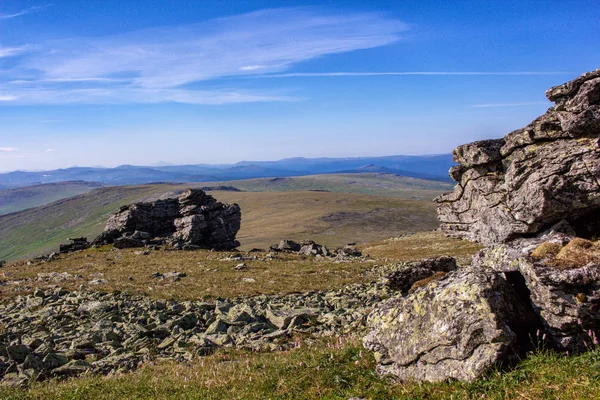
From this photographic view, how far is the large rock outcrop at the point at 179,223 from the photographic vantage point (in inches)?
2749

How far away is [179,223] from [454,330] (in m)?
67.4

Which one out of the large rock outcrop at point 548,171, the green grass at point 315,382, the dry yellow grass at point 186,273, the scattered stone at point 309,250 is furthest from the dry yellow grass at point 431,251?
the green grass at point 315,382

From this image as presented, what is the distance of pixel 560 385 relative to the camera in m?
7.36

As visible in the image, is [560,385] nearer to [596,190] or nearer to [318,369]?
[318,369]

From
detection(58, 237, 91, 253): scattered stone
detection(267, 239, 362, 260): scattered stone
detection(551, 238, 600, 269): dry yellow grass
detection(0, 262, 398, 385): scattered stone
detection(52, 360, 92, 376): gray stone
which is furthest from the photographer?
detection(58, 237, 91, 253): scattered stone

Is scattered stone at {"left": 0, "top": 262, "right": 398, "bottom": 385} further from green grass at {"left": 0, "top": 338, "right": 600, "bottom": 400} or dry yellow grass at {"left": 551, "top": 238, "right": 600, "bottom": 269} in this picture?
dry yellow grass at {"left": 551, "top": 238, "right": 600, "bottom": 269}

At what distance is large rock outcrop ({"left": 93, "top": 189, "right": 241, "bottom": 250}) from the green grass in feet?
185

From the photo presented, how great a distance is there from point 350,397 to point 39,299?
30645mm

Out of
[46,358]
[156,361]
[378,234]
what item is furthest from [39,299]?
[378,234]

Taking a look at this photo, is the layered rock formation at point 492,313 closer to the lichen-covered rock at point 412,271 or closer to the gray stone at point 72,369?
the gray stone at point 72,369

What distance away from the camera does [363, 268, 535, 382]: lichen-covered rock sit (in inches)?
344

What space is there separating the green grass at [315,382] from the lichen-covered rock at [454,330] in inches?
14.8

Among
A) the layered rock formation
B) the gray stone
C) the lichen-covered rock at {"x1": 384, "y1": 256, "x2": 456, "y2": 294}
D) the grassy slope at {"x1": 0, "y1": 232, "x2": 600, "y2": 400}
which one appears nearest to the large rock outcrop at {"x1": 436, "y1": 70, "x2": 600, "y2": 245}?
the lichen-covered rock at {"x1": 384, "y1": 256, "x2": 456, "y2": 294}

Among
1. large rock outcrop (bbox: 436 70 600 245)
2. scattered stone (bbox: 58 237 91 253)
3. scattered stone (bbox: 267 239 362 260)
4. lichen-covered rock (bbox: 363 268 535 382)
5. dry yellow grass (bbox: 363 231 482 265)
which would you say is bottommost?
dry yellow grass (bbox: 363 231 482 265)
